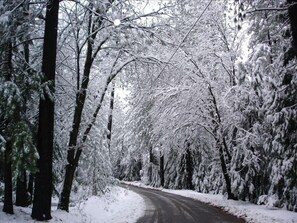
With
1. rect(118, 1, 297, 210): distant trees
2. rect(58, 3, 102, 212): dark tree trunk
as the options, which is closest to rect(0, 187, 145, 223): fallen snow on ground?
rect(58, 3, 102, 212): dark tree trunk

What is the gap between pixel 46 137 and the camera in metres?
8.53

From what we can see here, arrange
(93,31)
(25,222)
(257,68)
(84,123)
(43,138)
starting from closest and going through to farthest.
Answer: (25,222) → (43,138) → (93,31) → (84,123) → (257,68)

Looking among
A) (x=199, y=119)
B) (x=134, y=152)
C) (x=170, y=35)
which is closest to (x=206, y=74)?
(x=199, y=119)

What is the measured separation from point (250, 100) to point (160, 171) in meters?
21.6

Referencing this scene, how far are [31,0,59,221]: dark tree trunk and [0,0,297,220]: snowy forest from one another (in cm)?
3

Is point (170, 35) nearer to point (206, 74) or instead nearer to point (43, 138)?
point (43, 138)

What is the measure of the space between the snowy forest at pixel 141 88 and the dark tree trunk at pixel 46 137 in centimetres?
3

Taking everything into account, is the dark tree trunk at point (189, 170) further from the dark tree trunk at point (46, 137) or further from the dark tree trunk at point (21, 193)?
the dark tree trunk at point (46, 137)

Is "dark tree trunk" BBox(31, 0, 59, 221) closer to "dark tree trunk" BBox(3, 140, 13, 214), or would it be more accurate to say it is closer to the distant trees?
"dark tree trunk" BBox(3, 140, 13, 214)

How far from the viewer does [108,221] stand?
12.1 m

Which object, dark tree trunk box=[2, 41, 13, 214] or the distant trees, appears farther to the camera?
the distant trees

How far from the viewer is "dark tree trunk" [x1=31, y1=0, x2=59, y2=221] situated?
831 cm

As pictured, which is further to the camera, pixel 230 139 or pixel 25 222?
pixel 230 139

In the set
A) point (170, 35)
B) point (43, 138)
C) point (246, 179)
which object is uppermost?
point (170, 35)
